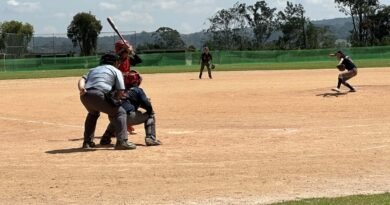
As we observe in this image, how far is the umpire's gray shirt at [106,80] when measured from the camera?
10.5 metres

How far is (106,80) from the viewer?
34.5ft

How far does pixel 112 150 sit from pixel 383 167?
424cm

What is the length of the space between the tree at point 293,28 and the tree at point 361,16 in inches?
284

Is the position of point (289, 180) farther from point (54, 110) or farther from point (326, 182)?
point (54, 110)

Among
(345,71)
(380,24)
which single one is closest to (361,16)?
(380,24)

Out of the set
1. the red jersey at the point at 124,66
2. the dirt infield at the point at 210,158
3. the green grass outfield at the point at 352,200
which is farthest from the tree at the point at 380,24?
the green grass outfield at the point at 352,200

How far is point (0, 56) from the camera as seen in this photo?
68188 millimetres

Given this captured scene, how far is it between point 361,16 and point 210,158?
281 ft

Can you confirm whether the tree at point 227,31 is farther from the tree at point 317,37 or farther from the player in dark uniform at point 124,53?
the player in dark uniform at point 124,53

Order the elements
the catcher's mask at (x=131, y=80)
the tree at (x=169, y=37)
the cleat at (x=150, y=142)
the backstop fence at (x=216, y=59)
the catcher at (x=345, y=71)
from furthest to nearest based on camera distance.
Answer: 1. the tree at (x=169, y=37)
2. the backstop fence at (x=216, y=59)
3. the catcher at (x=345, y=71)
4. the catcher's mask at (x=131, y=80)
5. the cleat at (x=150, y=142)

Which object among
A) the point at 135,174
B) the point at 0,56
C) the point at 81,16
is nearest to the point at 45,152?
the point at 135,174

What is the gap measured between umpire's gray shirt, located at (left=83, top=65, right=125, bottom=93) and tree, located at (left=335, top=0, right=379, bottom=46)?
82426mm

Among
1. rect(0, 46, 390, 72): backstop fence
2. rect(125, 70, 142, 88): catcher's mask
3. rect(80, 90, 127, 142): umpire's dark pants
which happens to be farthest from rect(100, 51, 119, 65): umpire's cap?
rect(0, 46, 390, 72): backstop fence

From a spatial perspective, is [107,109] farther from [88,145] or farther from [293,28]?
[293,28]
